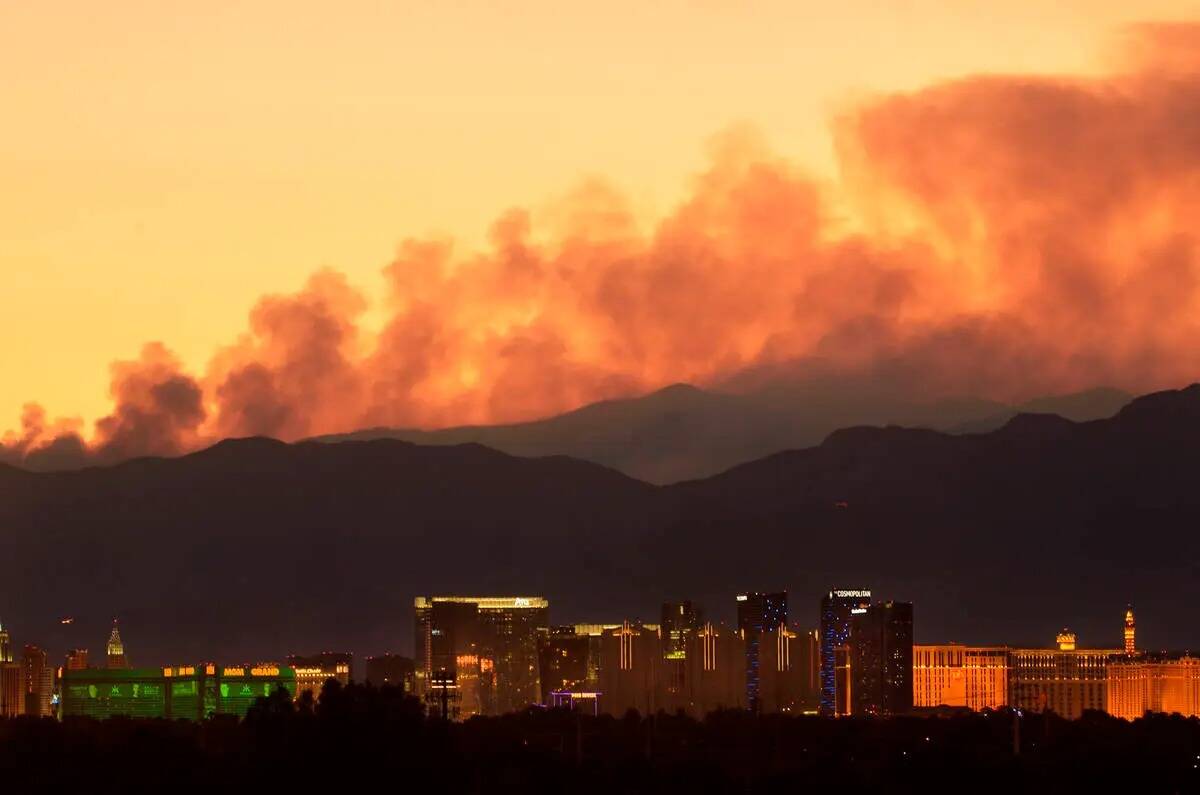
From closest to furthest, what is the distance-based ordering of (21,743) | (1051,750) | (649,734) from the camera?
(21,743) → (1051,750) → (649,734)

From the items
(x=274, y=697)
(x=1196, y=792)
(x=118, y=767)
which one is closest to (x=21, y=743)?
(x=118, y=767)

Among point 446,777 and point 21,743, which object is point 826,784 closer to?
point 446,777

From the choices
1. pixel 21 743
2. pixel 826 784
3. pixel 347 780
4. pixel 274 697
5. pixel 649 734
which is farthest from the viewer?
pixel 649 734

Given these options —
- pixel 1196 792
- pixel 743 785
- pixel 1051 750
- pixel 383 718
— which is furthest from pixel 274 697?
pixel 1051 750

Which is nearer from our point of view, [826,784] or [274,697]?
[274,697]

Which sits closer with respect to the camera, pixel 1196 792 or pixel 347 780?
pixel 347 780

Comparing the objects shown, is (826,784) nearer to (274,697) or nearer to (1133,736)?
(274,697)
